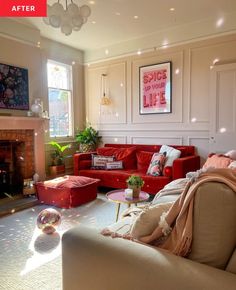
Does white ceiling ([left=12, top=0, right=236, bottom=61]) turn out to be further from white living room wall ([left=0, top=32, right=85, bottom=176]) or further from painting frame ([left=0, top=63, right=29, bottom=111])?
painting frame ([left=0, top=63, right=29, bottom=111])

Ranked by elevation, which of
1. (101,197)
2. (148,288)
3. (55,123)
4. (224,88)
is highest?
(224,88)

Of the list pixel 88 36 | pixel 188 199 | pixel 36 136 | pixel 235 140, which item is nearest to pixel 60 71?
pixel 88 36

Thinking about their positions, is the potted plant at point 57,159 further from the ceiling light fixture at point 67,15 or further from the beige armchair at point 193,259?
the beige armchair at point 193,259

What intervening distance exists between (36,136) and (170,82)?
263 cm

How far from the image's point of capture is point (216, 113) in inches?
159

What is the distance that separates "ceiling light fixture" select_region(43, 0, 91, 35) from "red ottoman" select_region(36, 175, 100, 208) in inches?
81.8

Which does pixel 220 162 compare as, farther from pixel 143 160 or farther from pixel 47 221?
pixel 47 221

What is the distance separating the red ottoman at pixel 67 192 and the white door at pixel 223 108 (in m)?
2.12

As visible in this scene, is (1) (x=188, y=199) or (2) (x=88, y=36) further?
(2) (x=88, y=36)

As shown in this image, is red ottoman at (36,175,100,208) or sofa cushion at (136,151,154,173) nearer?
red ottoman at (36,175,100,208)

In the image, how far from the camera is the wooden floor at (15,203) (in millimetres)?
3488

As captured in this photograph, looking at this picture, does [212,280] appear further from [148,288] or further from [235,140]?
[235,140]

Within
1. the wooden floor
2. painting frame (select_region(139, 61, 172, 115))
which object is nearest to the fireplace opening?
the wooden floor

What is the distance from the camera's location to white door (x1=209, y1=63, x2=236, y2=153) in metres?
3.89
